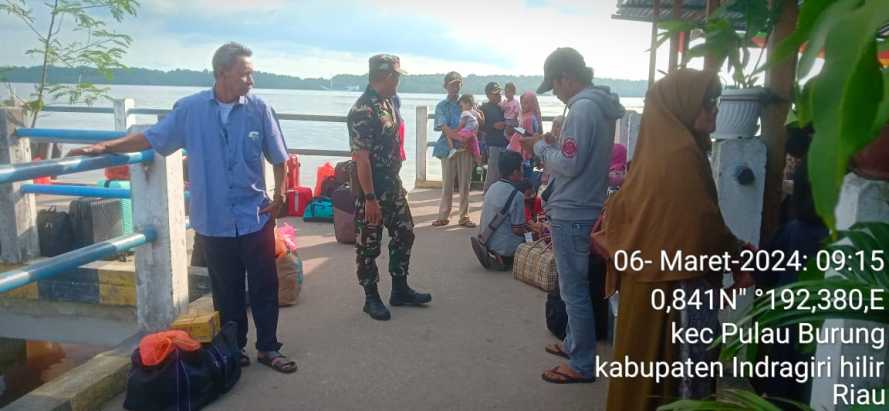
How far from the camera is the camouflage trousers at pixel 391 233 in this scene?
4.64 m

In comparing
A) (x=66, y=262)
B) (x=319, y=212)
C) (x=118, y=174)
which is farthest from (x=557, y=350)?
(x=118, y=174)

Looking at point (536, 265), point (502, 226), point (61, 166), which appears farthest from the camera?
point (502, 226)

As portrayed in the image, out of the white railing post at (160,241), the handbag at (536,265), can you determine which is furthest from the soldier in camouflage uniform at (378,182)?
the white railing post at (160,241)

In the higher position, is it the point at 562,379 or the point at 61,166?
the point at 61,166

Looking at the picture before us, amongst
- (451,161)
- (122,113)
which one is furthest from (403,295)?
(122,113)

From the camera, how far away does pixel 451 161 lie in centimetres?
807

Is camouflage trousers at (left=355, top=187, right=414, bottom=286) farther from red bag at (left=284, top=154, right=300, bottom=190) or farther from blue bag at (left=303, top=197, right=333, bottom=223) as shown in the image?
red bag at (left=284, top=154, right=300, bottom=190)

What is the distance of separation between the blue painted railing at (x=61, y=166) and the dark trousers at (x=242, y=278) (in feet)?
1.97

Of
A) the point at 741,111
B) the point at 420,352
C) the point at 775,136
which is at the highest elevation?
the point at 741,111

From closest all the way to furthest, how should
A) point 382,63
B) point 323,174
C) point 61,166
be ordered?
1. point 61,166
2. point 382,63
3. point 323,174

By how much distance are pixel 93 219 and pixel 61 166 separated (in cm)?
262

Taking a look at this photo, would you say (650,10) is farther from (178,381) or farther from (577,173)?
(178,381)

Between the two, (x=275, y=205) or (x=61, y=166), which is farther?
(x=275, y=205)

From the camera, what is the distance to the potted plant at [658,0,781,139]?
111 inches
